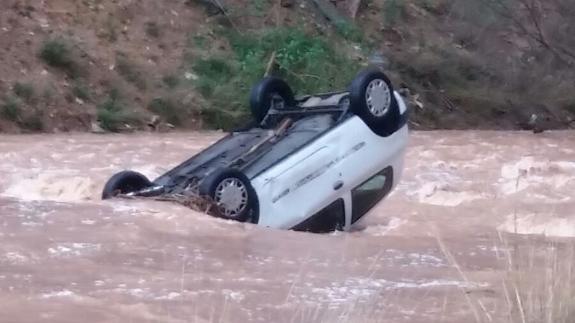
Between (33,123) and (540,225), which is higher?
(33,123)

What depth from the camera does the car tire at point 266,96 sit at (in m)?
9.66

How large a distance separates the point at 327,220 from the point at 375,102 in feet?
3.19

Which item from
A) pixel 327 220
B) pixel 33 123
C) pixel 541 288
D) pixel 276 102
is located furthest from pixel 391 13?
pixel 541 288

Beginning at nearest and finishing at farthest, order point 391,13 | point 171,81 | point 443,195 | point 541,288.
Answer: point 541,288 → point 443,195 → point 171,81 → point 391,13

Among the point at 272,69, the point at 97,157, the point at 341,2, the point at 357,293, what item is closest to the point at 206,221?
the point at 357,293

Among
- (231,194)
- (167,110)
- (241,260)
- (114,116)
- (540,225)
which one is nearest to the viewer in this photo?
(241,260)

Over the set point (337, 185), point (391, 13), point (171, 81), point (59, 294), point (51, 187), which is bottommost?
point (391, 13)

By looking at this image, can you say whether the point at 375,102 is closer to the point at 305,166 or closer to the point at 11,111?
the point at 305,166

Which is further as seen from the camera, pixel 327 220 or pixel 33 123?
pixel 33 123

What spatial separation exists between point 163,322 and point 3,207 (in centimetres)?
368

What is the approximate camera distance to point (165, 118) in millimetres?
20375

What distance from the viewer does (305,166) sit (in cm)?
876

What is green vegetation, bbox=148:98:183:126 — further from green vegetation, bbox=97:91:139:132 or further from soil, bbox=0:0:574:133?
green vegetation, bbox=97:91:139:132

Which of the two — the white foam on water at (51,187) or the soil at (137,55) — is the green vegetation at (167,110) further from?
the white foam on water at (51,187)
